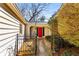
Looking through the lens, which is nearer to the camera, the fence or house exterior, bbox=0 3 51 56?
house exterior, bbox=0 3 51 56

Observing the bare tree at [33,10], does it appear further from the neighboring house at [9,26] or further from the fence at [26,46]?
the fence at [26,46]

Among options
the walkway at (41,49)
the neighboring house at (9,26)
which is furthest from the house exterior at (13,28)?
the walkway at (41,49)

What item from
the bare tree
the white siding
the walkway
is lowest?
the walkway

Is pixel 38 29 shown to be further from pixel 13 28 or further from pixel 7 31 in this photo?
pixel 7 31

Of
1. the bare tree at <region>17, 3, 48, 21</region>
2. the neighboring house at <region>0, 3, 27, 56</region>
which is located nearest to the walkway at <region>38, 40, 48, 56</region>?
the neighboring house at <region>0, 3, 27, 56</region>

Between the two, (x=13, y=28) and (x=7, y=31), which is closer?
(x=7, y=31)

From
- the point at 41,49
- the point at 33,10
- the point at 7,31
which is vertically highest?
the point at 33,10

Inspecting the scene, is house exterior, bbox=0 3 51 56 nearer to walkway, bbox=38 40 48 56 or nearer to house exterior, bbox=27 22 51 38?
house exterior, bbox=27 22 51 38

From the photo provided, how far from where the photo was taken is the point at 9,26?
2768 millimetres

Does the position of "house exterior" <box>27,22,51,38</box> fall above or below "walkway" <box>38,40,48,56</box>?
above

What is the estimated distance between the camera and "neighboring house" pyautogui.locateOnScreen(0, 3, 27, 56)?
2578mm

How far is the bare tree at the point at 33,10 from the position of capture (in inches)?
112

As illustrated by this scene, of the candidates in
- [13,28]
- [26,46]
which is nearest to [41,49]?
[26,46]

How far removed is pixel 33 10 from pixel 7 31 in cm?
56
